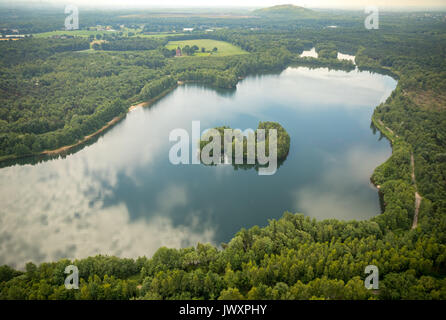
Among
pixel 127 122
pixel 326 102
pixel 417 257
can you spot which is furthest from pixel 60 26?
pixel 417 257

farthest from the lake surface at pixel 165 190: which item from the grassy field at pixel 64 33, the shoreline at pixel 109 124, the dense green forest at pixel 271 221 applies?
the grassy field at pixel 64 33

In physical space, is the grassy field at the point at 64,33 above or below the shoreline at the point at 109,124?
above

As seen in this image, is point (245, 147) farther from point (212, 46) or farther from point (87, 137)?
point (212, 46)

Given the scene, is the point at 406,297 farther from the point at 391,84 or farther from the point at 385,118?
the point at 391,84

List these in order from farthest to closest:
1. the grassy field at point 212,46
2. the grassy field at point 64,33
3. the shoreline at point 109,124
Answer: the grassy field at point 64,33
the grassy field at point 212,46
the shoreline at point 109,124

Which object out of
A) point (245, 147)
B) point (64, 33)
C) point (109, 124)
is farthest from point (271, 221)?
point (64, 33)

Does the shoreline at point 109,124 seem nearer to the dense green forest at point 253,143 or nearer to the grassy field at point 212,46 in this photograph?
the dense green forest at point 253,143

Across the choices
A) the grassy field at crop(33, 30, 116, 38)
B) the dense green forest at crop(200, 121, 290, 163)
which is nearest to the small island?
the dense green forest at crop(200, 121, 290, 163)

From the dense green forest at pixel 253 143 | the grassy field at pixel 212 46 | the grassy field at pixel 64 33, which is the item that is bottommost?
the dense green forest at pixel 253 143
